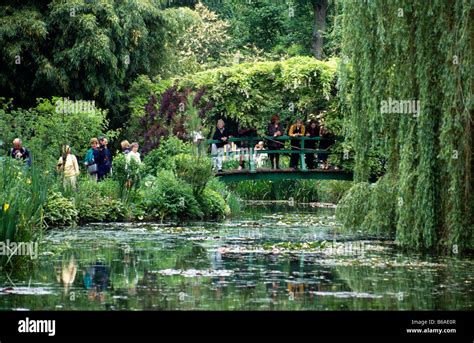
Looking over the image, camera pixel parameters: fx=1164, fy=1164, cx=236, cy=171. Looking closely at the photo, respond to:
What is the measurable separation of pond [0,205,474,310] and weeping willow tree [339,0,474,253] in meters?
0.62

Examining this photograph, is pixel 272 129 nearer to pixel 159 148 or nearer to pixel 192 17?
pixel 159 148

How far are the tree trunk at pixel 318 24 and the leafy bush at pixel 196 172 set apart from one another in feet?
66.4

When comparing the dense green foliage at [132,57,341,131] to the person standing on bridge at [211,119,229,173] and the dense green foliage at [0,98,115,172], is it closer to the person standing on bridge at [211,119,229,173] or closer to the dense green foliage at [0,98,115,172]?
the person standing on bridge at [211,119,229,173]

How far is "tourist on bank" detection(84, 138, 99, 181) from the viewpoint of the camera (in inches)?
1086

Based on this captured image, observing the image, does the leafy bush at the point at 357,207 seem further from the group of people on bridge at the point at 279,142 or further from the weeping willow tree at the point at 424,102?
the group of people on bridge at the point at 279,142

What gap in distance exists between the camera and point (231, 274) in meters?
15.9

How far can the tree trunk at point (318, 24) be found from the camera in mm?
47625

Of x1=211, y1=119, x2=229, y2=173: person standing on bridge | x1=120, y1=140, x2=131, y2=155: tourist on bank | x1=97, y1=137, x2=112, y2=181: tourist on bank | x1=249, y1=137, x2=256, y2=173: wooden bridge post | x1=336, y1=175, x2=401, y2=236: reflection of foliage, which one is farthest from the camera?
x1=249, y1=137, x2=256, y2=173: wooden bridge post

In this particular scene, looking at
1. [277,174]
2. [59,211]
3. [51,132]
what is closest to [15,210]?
[59,211]

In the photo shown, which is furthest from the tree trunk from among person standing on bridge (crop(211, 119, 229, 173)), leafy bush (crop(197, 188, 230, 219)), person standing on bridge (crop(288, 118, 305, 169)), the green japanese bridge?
leafy bush (crop(197, 188, 230, 219))

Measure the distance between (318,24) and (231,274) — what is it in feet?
109

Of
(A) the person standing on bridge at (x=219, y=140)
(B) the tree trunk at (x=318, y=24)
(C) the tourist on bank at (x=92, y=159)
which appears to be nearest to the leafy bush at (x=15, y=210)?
(C) the tourist on bank at (x=92, y=159)
